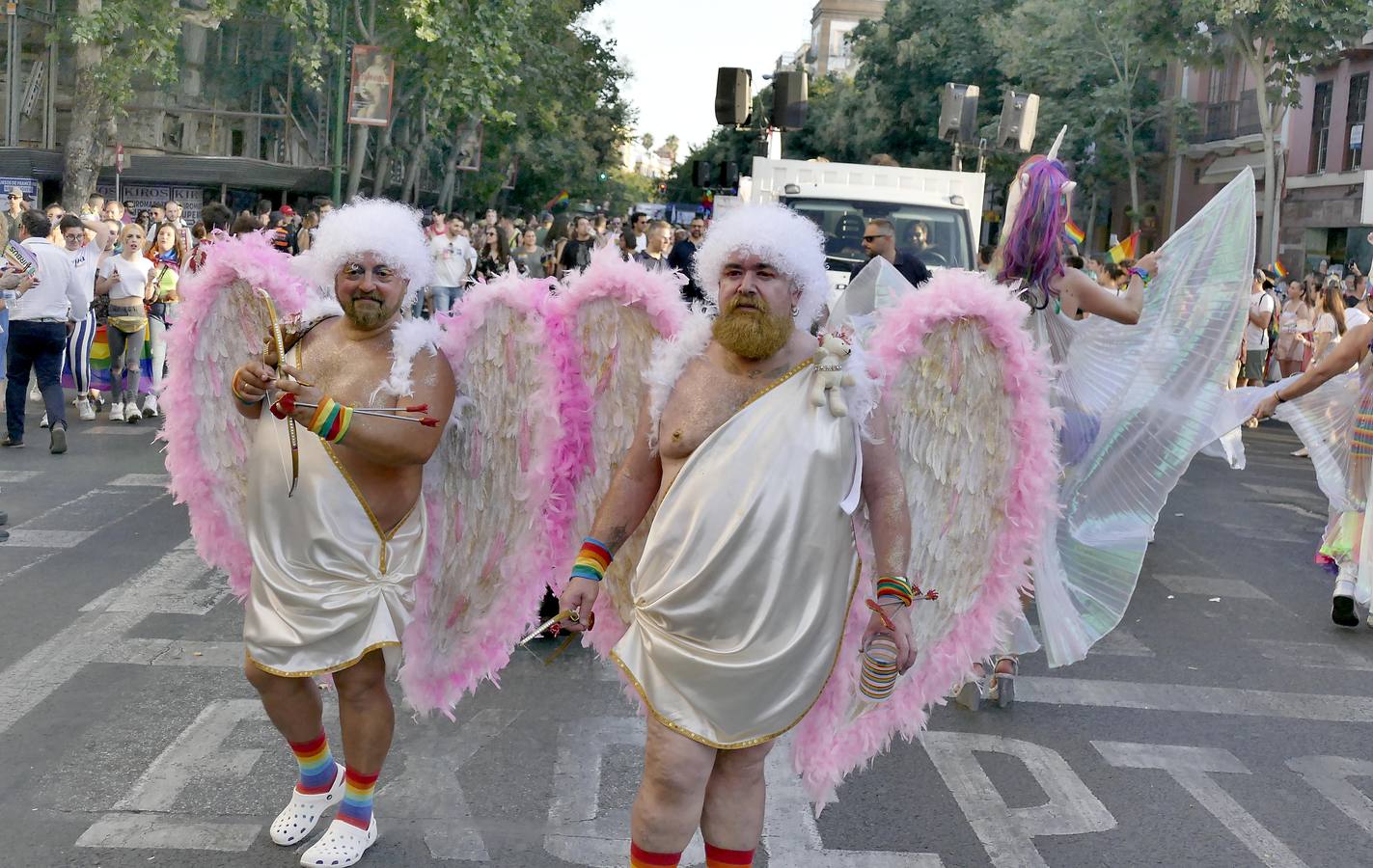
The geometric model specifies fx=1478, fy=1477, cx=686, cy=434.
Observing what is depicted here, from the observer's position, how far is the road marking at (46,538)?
7902 millimetres

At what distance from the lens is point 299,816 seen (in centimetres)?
413

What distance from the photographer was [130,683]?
219 inches

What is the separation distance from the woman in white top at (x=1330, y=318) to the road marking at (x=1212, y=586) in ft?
16.0

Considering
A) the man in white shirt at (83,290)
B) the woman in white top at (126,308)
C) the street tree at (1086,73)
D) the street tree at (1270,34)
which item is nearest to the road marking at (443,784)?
the man in white shirt at (83,290)

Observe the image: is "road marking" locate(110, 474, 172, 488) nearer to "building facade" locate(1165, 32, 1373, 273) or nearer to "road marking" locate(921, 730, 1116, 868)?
"road marking" locate(921, 730, 1116, 868)

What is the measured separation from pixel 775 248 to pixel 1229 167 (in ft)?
131

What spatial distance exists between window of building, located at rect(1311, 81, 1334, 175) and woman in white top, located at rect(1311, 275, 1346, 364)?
19.0 m

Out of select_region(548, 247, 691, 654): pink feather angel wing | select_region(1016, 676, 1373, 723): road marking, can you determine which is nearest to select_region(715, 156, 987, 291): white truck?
select_region(1016, 676, 1373, 723): road marking

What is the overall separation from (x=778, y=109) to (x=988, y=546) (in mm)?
9636

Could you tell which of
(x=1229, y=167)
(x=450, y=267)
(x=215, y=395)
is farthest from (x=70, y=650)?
(x=1229, y=167)

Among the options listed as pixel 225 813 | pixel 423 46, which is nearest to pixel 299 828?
pixel 225 813

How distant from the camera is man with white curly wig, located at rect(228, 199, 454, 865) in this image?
382 centimetres

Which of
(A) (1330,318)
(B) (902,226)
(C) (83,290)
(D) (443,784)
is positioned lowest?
(D) (443,784)

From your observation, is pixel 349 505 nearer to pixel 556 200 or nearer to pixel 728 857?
pixel 728 857
